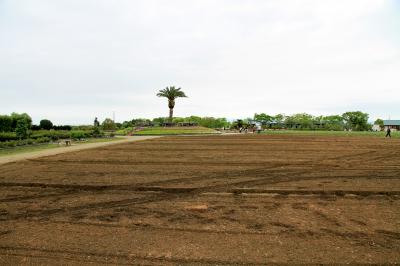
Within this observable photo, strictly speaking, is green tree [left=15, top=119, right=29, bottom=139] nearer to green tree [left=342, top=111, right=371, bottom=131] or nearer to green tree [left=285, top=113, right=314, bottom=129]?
green tree [left=342, top=111, right=371, bottom=131]

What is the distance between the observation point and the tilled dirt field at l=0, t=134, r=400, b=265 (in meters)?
4.70

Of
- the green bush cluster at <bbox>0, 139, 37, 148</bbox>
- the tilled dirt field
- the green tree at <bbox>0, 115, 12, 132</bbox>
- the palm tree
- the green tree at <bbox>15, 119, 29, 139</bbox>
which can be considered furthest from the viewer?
the palm tree

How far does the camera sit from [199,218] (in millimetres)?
6434

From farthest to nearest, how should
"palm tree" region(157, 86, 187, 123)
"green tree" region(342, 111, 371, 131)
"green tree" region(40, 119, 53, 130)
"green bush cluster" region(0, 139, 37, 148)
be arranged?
"green tree" region(342, 111, 371, 131)
"palm tree" region(157, 86, 187, 123)
"green tree" region(40, 119, 53, 130)
"green bush cluster" region(0, 139, 37, 148)

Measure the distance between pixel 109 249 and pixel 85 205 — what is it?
2933 mm

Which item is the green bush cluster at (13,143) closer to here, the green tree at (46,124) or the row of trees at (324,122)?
the green tree at (46,124)

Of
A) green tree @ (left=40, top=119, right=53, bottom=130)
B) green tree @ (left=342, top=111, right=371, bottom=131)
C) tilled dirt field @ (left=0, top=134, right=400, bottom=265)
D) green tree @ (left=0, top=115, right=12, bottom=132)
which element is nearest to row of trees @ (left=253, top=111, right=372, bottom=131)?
green tree @ (left=342, top=111, right=371, bottom=131)

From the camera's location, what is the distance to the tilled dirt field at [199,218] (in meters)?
4.70

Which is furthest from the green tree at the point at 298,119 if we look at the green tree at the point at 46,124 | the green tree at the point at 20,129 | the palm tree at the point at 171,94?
the green tree at the point at 20,129

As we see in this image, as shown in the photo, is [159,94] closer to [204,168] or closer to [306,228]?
[204,168]

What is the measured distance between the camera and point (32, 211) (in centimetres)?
693

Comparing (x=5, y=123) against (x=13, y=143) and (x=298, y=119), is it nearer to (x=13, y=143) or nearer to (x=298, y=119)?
(x=13, y=143)

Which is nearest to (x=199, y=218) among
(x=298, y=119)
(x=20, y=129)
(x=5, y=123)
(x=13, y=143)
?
(x=13, y=143)

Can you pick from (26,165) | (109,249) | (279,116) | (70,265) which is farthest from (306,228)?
(279,116)
